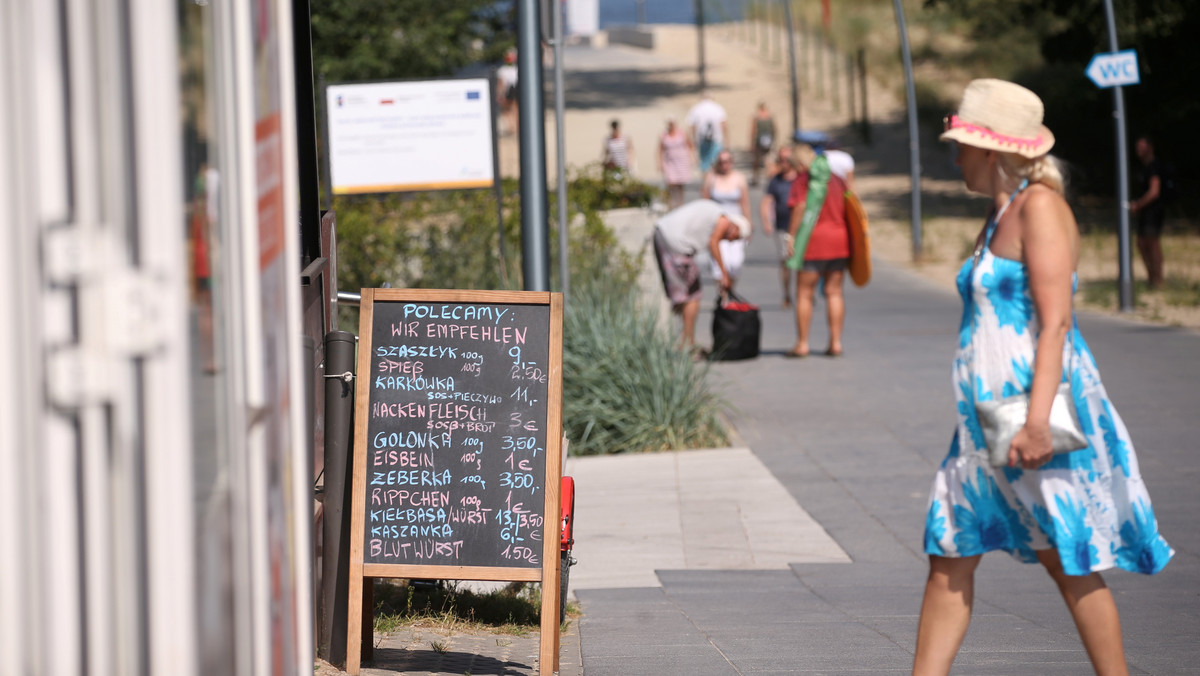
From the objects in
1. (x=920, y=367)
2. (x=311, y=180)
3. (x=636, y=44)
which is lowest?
(x=920, y=367)

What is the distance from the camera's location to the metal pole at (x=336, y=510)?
13.4ft

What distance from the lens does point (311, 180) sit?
470 centimetres

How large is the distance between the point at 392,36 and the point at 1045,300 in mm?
23896

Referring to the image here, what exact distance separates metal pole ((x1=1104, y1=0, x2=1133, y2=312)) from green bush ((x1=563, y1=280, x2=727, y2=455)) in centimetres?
767

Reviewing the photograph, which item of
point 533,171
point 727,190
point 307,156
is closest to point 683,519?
point 533,171

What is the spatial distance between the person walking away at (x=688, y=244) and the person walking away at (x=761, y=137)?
18629mm

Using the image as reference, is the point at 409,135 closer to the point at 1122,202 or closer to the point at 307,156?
the point at 307,156

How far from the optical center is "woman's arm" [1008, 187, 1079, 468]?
3184 mm

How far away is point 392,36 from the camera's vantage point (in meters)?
25.9

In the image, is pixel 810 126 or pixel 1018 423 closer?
pixel 1018 423

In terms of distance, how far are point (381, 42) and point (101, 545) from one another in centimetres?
2516

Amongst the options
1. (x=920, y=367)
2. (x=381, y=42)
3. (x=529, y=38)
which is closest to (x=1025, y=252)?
(x=529, y=38)

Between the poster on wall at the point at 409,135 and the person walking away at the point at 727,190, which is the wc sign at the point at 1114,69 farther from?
the poster on wall at the point at 409,135

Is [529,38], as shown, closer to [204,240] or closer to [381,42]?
[204,240]
